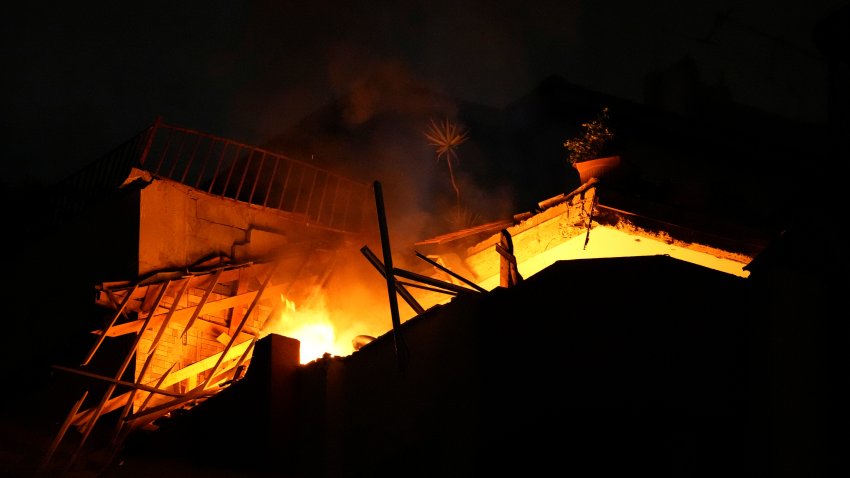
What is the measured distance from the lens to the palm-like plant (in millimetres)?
16359

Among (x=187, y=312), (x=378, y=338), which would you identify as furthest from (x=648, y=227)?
(x=187, y=312)

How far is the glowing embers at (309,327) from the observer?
15500 mm

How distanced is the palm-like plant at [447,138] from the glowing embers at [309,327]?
11.2 ft

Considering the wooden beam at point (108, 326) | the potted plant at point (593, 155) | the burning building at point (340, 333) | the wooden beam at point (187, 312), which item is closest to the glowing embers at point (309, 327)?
the burning building at point (340, 333)

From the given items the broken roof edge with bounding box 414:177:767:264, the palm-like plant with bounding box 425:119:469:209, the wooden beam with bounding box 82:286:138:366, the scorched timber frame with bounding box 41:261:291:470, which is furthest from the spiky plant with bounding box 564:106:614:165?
the wooden beam with bounding box 82:286:138:366

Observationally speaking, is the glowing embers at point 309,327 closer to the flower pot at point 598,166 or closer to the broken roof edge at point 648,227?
the broken roof edge at point 648,227

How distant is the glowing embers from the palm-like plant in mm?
3413

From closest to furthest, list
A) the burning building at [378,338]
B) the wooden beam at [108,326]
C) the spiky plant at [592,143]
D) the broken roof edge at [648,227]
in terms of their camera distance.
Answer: the burning building at [378,338] < the broken roof edge at [648,227] < the spiky plant at [592,143] < the wooden beam at [108,326]

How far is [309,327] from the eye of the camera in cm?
1572

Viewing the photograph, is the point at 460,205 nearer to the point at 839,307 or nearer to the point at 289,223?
the point at 289,223

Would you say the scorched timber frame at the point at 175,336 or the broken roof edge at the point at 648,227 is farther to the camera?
the scorched timber frame at the point at 175,336

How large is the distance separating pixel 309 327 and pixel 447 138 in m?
4.44

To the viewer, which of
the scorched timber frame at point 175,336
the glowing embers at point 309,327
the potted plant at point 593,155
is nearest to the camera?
the potted plant at point 593,155

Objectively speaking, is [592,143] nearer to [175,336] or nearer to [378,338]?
[378,338]
